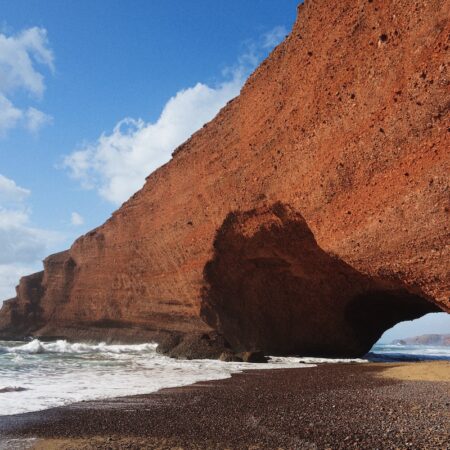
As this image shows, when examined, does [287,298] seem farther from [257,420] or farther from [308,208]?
[257,420]

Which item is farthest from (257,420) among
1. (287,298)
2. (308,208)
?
(287,298)

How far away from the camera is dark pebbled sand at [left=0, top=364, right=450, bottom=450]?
4.02 m

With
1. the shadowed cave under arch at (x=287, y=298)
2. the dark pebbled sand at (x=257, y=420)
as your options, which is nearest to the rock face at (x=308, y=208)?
the shadowed cave under arch at (x=287, y=298)

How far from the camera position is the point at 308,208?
44.0ft

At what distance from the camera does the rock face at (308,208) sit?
33.3ft

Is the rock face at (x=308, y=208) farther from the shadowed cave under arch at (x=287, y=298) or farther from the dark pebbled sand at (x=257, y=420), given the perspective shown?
the dark pebbled sand at (x=257, y=420)

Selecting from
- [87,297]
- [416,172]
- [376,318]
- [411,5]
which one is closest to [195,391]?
[416,172]

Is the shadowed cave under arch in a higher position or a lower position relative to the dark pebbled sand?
higher

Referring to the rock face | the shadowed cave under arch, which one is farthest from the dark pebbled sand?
the shadowed cave under arch

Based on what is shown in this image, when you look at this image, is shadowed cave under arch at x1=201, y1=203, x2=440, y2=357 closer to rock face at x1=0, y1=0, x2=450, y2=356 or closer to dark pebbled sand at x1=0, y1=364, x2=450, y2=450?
rock face at x1=0, y1=0, x2=450, y2=356

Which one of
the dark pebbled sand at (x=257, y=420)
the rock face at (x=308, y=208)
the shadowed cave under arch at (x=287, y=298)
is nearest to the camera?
the dark pebbled sand at (x=257, y=420)

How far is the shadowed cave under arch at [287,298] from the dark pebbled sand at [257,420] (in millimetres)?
9281

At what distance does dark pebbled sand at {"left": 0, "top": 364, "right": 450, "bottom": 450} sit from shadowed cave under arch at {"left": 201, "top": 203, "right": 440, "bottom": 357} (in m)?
9.28

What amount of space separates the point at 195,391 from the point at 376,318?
13.7 m
